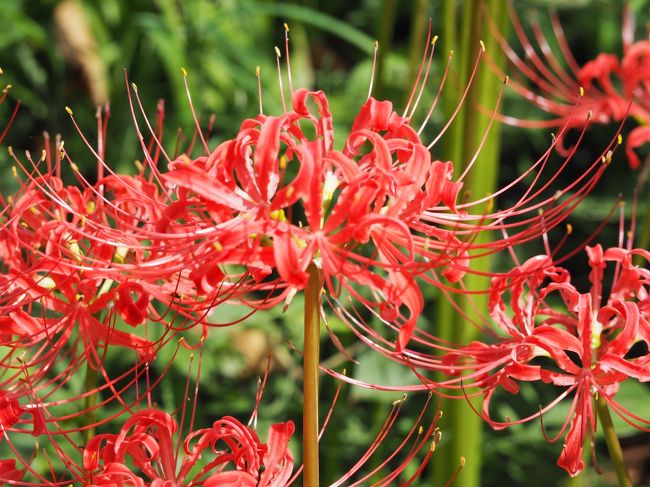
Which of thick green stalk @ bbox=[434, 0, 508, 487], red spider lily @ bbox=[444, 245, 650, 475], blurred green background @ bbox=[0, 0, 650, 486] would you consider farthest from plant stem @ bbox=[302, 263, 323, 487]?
blurred green background @ bbox=[0, 0, 650, 486]

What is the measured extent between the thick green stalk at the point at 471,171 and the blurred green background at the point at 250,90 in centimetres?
33

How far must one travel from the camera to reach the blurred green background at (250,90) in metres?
2.21

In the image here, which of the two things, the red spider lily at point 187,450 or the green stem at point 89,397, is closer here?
the red spider lily at point 187,450

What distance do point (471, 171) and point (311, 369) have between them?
894 millimetres

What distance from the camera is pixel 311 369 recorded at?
96 centimetres

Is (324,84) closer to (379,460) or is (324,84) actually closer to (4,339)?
(379,460)

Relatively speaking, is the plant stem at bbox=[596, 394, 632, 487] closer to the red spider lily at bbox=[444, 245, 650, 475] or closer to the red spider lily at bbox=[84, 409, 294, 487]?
the red spider lily at bbox=[444, 245, 650, 475]

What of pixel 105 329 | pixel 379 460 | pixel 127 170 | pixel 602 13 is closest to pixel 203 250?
pixel 105 329

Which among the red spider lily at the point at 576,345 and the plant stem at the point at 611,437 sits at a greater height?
the red spider lily at the point at 576,345

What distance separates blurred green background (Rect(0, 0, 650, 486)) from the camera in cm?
221

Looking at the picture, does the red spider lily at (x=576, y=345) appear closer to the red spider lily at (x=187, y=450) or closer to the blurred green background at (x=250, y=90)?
the red spider lily at (x=187, y=450)

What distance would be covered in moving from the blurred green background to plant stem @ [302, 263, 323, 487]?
3.68 feet

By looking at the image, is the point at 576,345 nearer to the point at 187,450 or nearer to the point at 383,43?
the point at 187,450

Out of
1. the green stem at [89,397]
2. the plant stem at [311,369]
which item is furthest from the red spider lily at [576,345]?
the green stem at [89,397]
